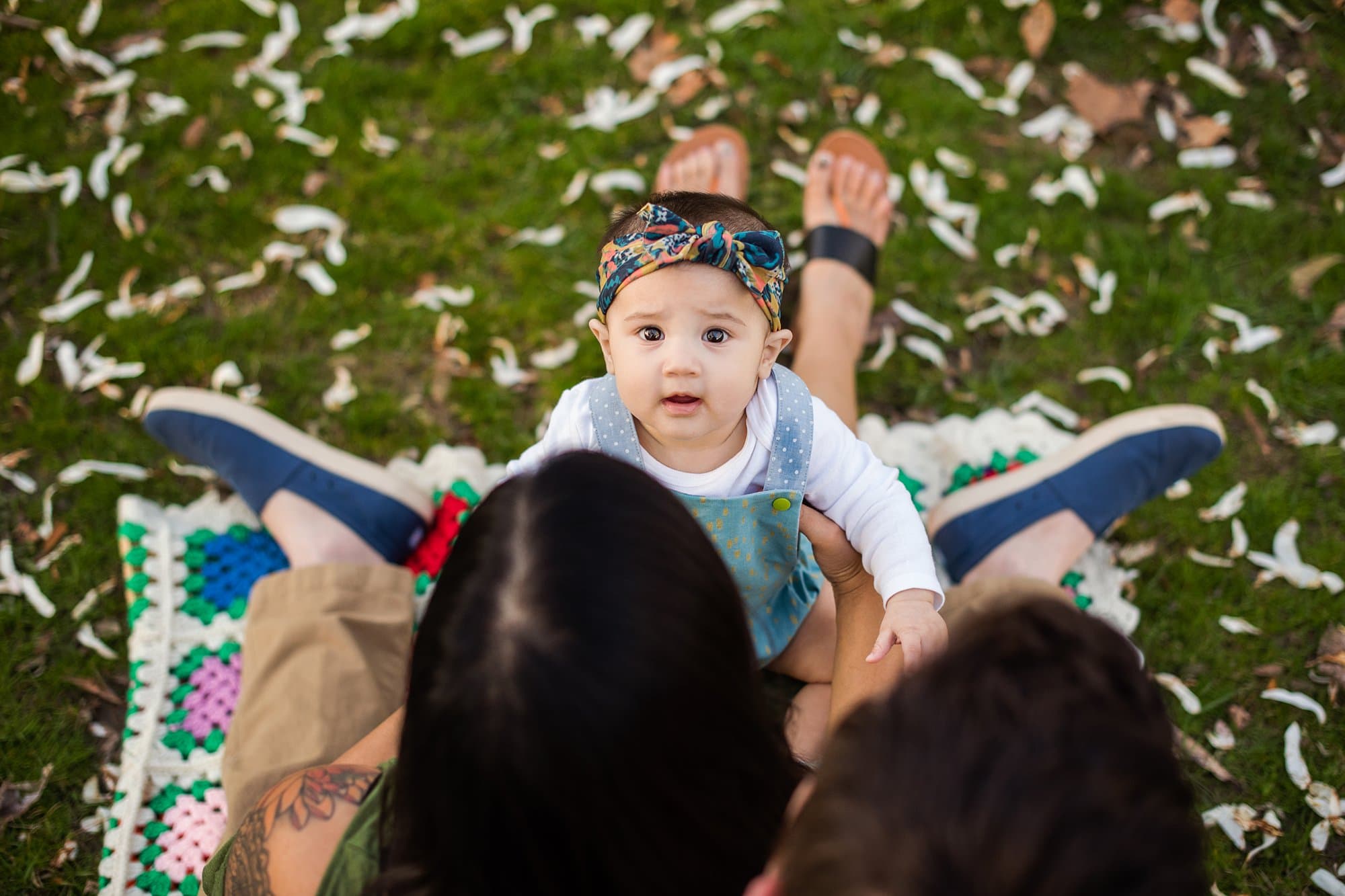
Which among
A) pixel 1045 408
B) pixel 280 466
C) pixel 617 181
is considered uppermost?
pixel 617 181

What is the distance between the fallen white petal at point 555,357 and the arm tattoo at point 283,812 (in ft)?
6.10

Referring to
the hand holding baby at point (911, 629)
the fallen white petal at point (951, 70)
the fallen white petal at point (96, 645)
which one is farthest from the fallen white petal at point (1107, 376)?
the fallen white petal at point (96, 645)

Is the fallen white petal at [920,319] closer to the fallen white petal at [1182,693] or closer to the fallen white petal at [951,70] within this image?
the fallen white petal at [951,70]

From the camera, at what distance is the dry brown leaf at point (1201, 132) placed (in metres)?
3.91

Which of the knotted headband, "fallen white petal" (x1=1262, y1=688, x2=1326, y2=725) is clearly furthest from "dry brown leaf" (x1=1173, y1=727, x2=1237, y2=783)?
the knotted headband

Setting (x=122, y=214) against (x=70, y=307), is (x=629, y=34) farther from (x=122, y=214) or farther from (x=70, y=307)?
(x=70, y=307)

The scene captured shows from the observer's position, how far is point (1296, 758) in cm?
282

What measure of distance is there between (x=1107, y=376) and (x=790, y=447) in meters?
1.93

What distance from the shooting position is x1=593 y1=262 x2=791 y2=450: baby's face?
6.56ft

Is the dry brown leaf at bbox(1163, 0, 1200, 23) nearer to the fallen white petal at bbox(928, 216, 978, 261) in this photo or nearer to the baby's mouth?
the fallen white petal at bbox(928, 216, 978, 261)

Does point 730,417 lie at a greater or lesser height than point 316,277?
greater

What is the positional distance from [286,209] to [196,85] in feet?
2.83

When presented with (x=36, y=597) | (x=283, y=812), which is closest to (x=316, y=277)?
(x=36, y=597)

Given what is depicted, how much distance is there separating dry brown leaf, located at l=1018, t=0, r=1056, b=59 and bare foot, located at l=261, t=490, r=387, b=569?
3.68 metres
